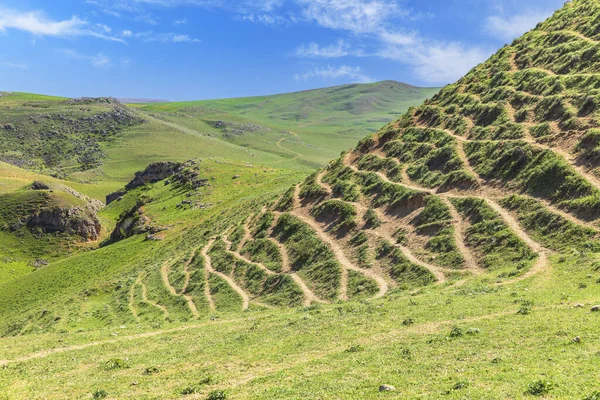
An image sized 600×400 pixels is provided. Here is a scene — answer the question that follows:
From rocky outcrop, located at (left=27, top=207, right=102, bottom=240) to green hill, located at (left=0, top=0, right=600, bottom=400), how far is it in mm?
37965

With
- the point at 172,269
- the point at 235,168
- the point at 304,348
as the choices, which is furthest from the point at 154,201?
the point at 304,348

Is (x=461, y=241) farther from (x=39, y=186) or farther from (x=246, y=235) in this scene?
(x=39, y=186)

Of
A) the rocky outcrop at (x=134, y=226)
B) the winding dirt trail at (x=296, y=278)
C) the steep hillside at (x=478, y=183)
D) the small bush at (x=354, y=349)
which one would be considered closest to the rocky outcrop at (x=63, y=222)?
the rocky outcrop at (x=134, y=226)

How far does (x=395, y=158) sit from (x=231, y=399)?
4211cm

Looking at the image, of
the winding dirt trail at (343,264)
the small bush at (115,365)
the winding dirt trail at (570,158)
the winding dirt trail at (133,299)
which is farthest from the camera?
the winding dirt trail at (133,299)

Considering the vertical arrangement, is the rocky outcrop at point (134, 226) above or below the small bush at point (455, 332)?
below

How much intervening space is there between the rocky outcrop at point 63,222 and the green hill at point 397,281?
1495 inches

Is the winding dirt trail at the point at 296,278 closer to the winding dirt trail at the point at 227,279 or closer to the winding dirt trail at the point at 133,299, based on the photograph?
the winding dirt trail at the point at 227,279

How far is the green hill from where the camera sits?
55.7 ft

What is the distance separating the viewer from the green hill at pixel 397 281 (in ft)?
55.7

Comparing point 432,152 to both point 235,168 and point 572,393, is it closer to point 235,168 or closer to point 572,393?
point 572,393

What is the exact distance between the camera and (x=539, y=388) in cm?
1216

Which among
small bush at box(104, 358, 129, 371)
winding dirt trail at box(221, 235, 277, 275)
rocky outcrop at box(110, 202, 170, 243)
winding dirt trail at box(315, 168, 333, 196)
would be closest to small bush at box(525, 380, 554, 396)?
small bush at box(104, 358, 129, 371)

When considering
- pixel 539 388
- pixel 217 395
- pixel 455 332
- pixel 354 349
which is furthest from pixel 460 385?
pixel 217 395
